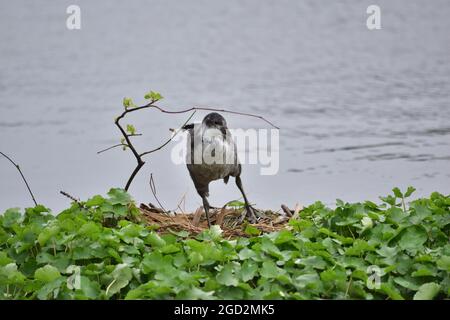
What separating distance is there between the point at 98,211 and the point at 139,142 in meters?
3.13

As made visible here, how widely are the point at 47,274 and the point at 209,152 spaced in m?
1.43

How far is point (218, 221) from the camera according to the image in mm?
4824

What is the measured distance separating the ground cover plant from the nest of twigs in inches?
7.1

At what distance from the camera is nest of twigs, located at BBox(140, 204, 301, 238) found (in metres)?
4.62

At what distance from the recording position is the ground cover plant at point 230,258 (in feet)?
11.6

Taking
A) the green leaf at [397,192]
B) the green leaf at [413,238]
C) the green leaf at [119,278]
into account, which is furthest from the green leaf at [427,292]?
the green leaf at [119,278]

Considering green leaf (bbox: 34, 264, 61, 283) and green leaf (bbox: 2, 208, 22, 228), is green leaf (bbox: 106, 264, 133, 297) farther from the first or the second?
green leaf (bbox: 2, 208, 22, 228)

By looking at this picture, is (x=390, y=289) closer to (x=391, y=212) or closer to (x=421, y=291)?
(x=421, y=291)

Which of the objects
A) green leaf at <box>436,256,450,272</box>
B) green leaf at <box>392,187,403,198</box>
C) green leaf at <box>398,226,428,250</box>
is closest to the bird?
green leaf at <box>392,187,403,198</box>

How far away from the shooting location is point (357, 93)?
29.7 ft

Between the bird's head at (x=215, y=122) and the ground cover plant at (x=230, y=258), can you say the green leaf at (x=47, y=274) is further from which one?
the bird's head at (x=215, y=122)

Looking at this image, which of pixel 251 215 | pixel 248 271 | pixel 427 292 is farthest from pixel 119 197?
pixel 427 292

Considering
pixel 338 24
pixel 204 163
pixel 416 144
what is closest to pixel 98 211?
pixel 204 163

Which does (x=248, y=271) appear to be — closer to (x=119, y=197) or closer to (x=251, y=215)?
(x=119, y=197)
